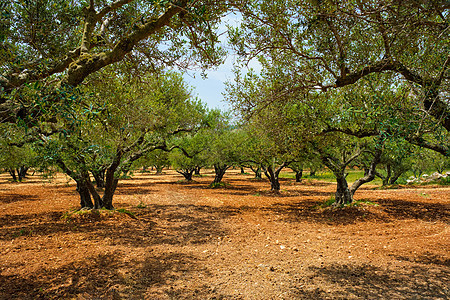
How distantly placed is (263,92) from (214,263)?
5.59 meters

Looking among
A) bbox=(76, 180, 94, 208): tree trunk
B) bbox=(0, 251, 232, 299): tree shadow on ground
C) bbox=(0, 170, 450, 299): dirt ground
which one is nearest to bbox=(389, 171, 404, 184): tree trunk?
bbox=(0, 170, 450, 299): dirt ground

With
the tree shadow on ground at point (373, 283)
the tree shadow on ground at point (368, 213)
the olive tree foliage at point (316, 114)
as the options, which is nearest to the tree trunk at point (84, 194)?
the olive tree foliage at point (316, 114)

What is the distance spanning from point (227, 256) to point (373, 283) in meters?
3.80

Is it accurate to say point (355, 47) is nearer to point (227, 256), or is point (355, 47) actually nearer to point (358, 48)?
point (358, 48)

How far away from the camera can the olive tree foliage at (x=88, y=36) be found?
4.34 m

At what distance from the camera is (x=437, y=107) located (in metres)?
5.71

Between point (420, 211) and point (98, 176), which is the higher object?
point (98, 176)

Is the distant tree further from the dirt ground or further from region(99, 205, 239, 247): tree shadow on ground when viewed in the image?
region(99, 205, 239, 247): tree shadow on ground

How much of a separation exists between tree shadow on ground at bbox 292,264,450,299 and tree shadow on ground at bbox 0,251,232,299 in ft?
6.87

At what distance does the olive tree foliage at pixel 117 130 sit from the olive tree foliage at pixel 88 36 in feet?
3.60

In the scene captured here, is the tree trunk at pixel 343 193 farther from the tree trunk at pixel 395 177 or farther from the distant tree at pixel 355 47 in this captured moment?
the tree trunk at pixel 395 177

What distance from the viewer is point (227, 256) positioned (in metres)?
7.78

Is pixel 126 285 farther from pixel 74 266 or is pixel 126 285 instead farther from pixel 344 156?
pixel 344 156

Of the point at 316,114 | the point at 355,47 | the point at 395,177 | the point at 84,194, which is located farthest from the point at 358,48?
the point at 395,177
